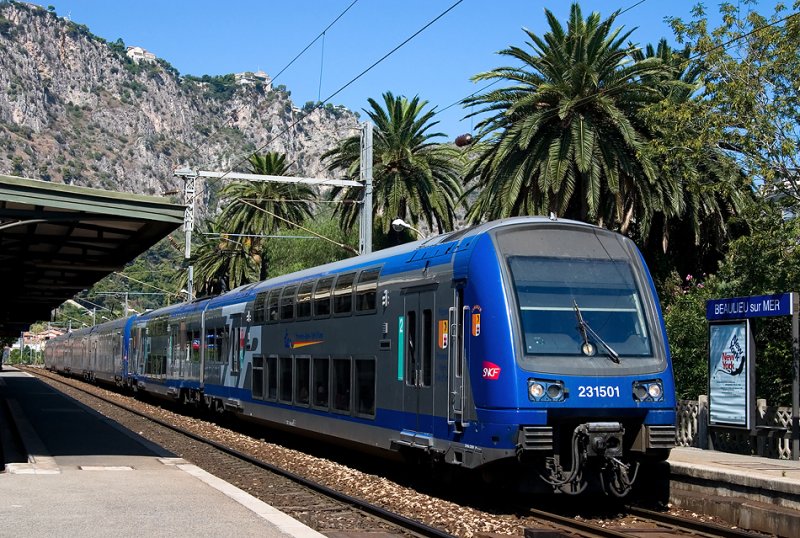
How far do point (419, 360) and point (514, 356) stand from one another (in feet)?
7.97

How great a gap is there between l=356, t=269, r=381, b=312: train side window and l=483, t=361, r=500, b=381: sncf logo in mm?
3906

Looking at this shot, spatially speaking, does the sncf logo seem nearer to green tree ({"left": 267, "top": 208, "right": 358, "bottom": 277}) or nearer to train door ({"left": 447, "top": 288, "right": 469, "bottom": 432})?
train door ({"left": 447, "top": 288, "right": 469, "bottom": 432})

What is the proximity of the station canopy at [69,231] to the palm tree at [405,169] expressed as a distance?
1340 cm

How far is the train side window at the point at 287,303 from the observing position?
19.7 meters

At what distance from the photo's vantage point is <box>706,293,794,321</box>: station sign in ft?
51.4

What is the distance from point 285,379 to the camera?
20.0m

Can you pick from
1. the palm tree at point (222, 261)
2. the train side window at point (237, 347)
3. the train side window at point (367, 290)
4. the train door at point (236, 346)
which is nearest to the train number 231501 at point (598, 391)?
the train side window at point (367, 290)

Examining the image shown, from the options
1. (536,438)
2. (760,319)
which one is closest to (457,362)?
(536,438)

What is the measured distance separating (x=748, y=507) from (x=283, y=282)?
11210 mm

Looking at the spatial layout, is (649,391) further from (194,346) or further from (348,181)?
(194,346)

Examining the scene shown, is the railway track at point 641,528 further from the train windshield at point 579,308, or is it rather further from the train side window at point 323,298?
the train side window at point 323,298

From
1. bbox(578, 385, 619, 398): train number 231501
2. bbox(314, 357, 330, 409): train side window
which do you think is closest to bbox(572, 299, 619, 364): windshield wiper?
bbox(578, 385, 619, 398): train number 231501

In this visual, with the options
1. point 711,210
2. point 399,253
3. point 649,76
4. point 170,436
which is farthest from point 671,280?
point 399,253

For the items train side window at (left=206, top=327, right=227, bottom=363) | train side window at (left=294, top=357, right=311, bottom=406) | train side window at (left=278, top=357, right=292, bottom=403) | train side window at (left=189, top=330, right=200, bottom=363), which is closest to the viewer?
train side window at (left=294, top=357, right=311, bottom=406)
